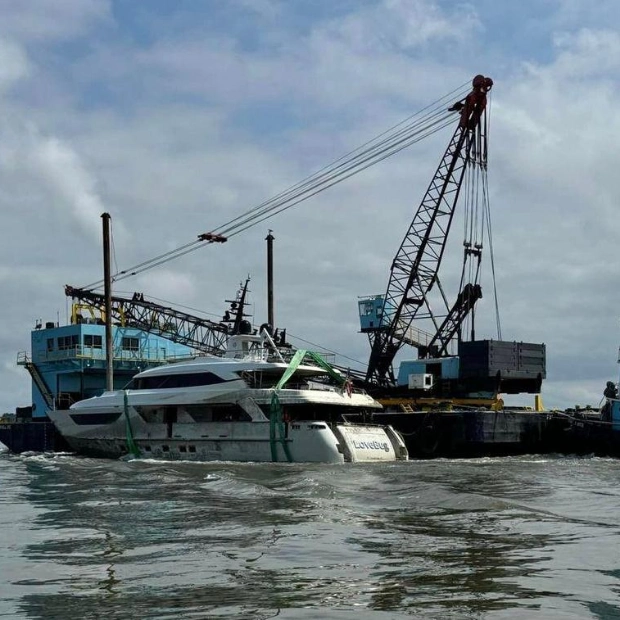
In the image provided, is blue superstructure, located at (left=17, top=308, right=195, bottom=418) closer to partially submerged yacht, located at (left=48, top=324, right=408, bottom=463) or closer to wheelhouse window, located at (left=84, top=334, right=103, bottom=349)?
wheelhouse window, located at (left=84, top=334, right=103, bottom=349)

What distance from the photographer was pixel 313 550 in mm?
13492

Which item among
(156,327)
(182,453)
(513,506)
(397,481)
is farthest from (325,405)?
(156,327)

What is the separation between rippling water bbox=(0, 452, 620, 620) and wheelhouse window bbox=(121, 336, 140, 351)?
125ft

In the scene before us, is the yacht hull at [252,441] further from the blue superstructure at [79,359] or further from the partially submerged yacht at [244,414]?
the blue superstructure at [79,359]

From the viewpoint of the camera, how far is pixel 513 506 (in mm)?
19375

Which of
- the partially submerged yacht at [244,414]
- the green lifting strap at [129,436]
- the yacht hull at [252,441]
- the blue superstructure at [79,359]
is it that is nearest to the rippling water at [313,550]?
the yacht hull at [252,441]

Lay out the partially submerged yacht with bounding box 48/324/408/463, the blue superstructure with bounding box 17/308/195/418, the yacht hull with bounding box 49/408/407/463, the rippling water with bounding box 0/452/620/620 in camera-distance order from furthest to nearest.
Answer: the blue superstructure with bounding box 17/308/195/418
the partially submerged yacht with bounding box 48/324/408/463
the yacht hull with bounding box 49/408/407/463
the rippling water with bounding box 0/452/620/620

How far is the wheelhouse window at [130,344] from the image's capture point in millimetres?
64188

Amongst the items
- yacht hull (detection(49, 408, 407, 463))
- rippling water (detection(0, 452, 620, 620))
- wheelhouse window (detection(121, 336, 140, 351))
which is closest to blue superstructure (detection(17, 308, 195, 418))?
wheelhouse window (detection(121, 336, 140, 351))

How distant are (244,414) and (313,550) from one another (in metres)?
23.5

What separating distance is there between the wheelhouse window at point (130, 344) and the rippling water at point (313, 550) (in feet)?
125

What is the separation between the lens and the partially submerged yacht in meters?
35.2

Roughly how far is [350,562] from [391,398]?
140ft

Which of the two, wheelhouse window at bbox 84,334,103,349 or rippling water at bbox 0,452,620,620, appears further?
wheelhouse window at bbox 84,334,103,349
